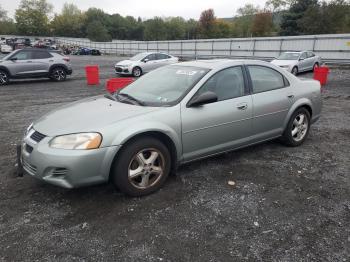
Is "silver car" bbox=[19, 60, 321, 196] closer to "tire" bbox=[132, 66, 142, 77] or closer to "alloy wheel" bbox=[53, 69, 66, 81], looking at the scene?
"alloy wheel" bbox=[53, 69, 66, 81]

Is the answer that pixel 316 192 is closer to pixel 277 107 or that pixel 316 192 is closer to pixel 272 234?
pixel 272 234

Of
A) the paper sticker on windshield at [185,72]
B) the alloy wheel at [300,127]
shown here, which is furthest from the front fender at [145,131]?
the alloy wheel at [300,127]

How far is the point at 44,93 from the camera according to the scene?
471 inches

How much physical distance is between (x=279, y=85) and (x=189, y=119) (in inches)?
77.3

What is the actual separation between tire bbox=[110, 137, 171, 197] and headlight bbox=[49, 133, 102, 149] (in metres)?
0.31

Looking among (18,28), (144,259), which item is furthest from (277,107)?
(18,28)

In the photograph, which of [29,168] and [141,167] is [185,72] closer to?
[141,167]

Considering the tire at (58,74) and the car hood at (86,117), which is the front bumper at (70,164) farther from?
the tire at (58,74)

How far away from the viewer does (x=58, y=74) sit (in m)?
15.6

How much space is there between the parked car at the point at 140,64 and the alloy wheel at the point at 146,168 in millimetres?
14774

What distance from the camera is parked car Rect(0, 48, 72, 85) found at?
14.1 metres

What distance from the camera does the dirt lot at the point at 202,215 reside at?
112 inches

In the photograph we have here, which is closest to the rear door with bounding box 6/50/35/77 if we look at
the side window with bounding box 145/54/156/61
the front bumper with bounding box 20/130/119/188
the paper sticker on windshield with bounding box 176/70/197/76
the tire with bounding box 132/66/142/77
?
the tire with bounding box 132/66/142/77

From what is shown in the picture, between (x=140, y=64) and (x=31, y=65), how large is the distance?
19.6ft
